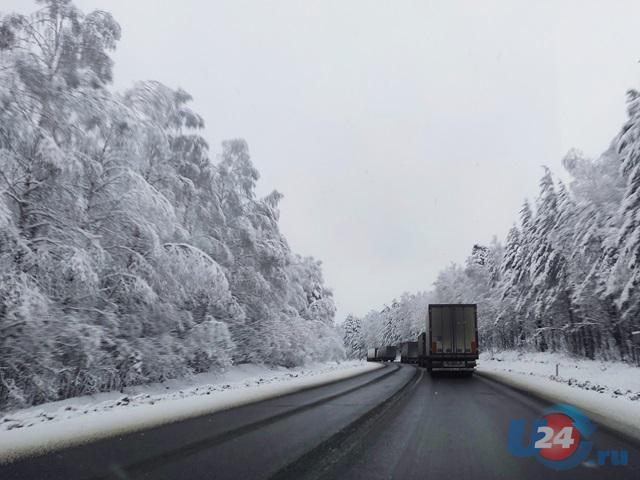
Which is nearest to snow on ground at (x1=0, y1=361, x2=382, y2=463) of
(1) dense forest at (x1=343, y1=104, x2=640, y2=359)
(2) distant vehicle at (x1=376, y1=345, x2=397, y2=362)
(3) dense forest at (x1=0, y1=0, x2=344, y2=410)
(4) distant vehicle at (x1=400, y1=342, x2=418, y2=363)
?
(3) dense forest at (x1=0, y1=0, x2=344, y2=410)

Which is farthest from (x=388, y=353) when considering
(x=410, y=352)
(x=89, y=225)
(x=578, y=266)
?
(x=89, y=225)

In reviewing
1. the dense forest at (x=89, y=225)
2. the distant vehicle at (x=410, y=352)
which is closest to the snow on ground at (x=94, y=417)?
the dense forest at (x=89, y=225)

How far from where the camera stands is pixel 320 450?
5.67 m

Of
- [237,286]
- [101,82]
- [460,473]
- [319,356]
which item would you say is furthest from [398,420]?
[319,356]

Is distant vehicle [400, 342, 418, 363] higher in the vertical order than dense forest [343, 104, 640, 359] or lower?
lower

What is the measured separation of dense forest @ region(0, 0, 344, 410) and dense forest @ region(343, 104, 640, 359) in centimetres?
1631

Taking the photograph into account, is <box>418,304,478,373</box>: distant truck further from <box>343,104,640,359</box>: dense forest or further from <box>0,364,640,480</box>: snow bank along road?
<box>0,364,640,480</box>: snow bank along road

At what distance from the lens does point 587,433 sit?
22.7 ft

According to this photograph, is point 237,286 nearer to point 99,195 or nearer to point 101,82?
point 99,195

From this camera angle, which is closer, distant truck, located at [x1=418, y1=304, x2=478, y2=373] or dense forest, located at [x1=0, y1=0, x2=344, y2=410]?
dense forest, located at [x1=0, y1=0, x2=344, y2=410]

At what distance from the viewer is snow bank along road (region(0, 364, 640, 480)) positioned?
15.6 ft

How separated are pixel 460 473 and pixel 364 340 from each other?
442 feet

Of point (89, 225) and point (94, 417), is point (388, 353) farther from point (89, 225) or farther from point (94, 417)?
point (94, 417)

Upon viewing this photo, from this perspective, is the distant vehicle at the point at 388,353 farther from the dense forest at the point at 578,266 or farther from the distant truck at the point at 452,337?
the distant truck at the point at 452,337
